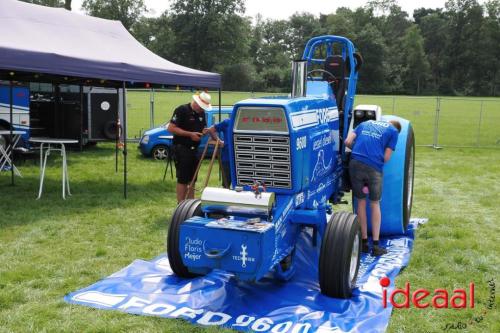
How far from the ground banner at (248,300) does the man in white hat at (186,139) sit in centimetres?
187

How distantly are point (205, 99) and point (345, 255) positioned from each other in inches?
129

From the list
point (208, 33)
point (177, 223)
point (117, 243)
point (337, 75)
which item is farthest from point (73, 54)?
point (208, 33)

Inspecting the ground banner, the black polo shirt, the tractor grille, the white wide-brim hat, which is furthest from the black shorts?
the tractor grille

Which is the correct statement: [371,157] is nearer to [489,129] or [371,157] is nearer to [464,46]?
[489,129]

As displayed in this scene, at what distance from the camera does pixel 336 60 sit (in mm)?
6387

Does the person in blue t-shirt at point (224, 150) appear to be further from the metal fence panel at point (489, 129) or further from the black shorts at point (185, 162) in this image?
the metal fence panel at point (489, 129)

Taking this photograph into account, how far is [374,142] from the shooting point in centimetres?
571

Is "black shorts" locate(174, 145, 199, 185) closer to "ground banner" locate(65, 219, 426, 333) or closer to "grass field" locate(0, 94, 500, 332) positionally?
"grass field" locate(0, 94, 500, 332)

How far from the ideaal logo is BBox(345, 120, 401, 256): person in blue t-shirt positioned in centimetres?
109

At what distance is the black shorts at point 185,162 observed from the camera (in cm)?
721

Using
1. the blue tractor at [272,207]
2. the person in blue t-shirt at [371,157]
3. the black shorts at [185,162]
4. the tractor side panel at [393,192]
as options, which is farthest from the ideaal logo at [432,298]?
the black shorts at [185,162]

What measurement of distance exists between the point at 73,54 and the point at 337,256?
5.56 metres

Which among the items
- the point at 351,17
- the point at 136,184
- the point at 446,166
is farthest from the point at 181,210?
the point at 351,17

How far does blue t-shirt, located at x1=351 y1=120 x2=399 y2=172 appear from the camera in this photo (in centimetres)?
570
